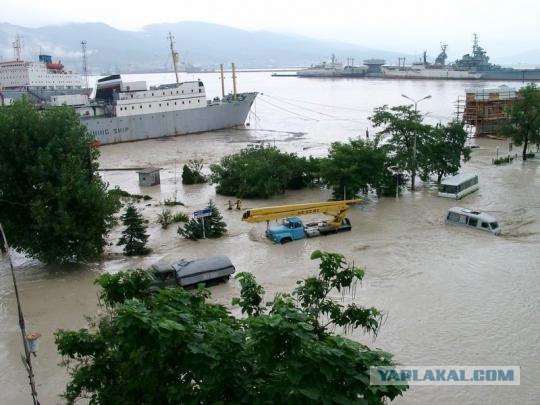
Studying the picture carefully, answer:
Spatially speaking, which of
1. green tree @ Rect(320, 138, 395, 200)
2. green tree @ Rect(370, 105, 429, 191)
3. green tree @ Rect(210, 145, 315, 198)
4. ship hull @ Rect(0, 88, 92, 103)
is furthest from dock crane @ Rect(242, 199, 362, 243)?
ship hull @ Rect(0, 88, 92, 103)

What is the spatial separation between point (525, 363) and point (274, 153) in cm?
1717

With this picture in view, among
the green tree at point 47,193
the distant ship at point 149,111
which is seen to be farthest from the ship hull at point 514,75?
the green tree at point 47,193

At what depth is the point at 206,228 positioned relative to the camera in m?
18.8

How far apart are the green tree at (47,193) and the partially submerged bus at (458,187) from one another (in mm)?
15009

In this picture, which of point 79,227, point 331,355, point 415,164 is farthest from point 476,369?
point 415,164

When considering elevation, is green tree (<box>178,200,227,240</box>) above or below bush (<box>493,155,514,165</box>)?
below

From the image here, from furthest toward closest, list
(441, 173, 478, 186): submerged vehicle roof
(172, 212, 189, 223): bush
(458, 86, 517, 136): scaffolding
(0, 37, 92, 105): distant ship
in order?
1. (0, 37, 92, 105): distant ship
2. (458, 86, 517, 136): scaffolding
3. (441, 173, 478, 186): submerged vehicle roof
4. (172, 212, 189, 223): bush

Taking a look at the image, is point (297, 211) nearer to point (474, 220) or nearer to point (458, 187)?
point (474, 220)

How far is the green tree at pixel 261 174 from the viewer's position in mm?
24156

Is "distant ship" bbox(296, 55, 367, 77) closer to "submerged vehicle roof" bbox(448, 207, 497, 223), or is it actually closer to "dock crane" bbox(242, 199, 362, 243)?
"submerged vehicle roof" bbox(448, 207, 497, 223)

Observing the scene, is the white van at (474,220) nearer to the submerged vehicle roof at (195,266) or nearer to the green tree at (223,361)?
the submerged vehicle roof at (195,266)

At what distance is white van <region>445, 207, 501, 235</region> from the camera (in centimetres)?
1830

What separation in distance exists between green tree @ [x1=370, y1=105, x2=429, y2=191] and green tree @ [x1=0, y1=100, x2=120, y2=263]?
13988 mm

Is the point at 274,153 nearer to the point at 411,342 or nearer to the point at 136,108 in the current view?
the point at 411,342
